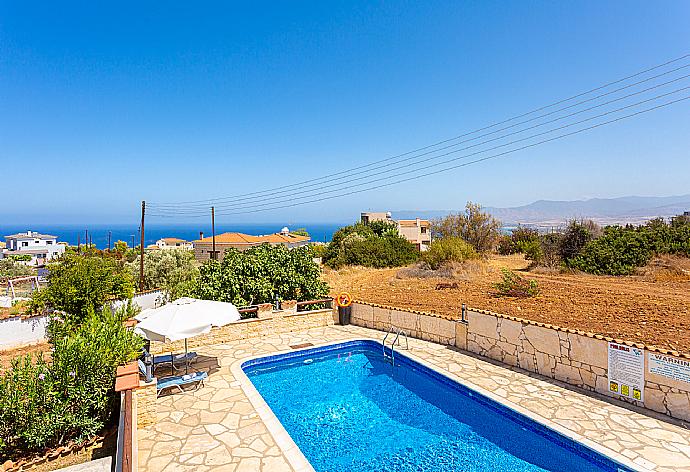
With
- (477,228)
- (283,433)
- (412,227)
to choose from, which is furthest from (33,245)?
(283,433)

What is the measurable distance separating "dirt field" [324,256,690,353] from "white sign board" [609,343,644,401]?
88.5 inches

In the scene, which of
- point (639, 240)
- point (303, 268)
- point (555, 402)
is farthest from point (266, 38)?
point (639, 240)

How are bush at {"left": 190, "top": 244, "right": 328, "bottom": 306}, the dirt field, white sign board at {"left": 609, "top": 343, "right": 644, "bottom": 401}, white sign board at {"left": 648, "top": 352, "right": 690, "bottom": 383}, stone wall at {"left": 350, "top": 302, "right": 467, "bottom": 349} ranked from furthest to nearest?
bush at {"left": 190, "top": 244, "right": 328, "bottom": 306} → stone wall at {"left": 350, "top": 302, "right": 467, "bottom": 349} → the dirt field → white sign board at {"left": 609, "top": 343, "right": 644, "bottom": 401} → white sign board at {"left": 648, "top": 352, "right": 690, "bottom": 383}

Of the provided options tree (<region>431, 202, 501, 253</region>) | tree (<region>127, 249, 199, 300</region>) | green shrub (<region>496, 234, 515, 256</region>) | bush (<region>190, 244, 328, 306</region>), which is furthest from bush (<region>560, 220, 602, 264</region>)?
tree (<region>127, 249, 199, 300</region>)

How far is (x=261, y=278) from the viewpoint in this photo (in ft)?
40.2

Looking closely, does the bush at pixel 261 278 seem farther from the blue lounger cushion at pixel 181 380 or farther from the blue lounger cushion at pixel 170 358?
the blue lounger cushion at pixel 181 380

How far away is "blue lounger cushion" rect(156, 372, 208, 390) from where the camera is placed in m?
7.17

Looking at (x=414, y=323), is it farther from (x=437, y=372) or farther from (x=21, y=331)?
(x=21, y=331)

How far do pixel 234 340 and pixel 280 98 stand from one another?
22161mm

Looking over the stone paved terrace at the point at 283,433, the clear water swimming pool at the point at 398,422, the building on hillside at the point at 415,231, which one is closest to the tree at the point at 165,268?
the clear water swimming pool at the point at 398,422

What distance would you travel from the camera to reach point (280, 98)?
1105 inches

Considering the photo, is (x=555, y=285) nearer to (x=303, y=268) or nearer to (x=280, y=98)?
(x=303, y=268)

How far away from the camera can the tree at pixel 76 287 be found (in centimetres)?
1043

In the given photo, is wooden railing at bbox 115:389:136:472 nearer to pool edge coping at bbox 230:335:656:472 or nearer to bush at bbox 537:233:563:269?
pool edge coping at bbox 230:335:656:472
